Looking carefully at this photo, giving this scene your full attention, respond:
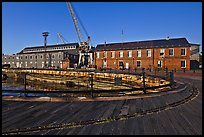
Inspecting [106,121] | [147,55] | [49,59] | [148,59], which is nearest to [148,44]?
[147,55]

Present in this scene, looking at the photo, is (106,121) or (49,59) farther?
(49,59)

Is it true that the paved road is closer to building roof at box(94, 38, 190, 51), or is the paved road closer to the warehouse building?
building roof at box(94, 38, 190, 51)

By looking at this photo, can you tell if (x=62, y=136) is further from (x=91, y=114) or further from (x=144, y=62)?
(x=144, y=62)

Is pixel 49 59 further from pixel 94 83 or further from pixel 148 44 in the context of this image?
pixel 94 83

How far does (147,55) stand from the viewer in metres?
41.9

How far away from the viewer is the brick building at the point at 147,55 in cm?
3747

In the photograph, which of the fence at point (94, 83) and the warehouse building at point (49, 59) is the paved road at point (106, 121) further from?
→ the warehouse building at point (49, 59)

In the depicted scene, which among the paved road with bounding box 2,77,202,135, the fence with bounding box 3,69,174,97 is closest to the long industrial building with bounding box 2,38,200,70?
the fence with bounding box 3,69,174,97

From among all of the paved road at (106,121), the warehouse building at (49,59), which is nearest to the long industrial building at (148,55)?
the warehouse building at (49,59)

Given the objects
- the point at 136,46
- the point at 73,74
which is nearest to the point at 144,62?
the point at 136,46

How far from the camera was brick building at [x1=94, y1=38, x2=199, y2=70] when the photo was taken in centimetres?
3747

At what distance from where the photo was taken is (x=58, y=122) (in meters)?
3.48

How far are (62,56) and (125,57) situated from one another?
31987mm

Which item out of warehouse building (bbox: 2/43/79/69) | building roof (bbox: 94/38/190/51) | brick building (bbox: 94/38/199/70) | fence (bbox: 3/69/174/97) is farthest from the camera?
warehouse building (bbox: 2/43/79/69)
